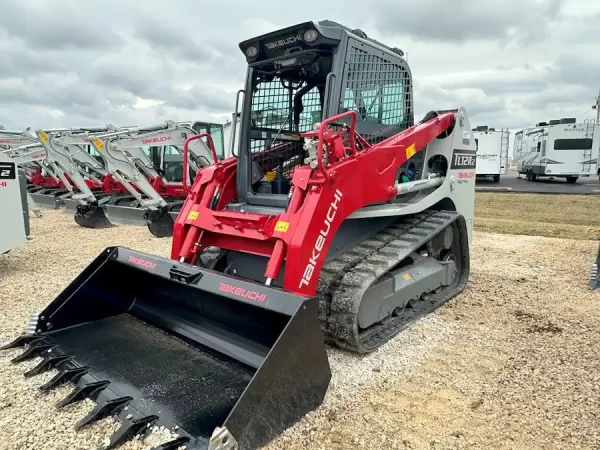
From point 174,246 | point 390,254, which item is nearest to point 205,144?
point 174,246

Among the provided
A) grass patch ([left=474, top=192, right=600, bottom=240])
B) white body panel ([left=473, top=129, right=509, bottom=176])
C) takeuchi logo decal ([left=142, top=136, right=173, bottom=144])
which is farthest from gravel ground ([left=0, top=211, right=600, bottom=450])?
white body panel ([left=473, top=129, right=509, bottom=176])

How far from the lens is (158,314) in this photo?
3.90 m

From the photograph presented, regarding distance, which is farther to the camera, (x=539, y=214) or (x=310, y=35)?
(x=539, y=214)

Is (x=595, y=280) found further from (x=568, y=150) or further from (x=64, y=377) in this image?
(x=568, y=150)

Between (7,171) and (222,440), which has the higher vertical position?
(7,171)

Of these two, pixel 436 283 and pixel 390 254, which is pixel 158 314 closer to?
pixel 390 254

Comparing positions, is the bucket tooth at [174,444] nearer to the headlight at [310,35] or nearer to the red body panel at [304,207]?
the red body panel at [304,207]

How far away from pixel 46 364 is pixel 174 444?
1.42 metres

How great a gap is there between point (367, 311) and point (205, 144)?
7.44 m

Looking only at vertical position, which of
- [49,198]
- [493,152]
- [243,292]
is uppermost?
[493,152]

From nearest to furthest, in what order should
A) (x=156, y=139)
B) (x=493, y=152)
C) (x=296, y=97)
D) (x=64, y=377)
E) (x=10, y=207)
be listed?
(x=64, y=377) < (x=296, y=97) < (x=10, y=207) < (x=156, y=139) < (x=493, y=152)

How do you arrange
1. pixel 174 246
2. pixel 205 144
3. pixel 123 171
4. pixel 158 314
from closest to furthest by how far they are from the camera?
pixel 158 314 → pixel 174 246 → pixel 123 171 → pixel 205 144

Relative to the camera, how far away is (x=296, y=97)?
184 inches

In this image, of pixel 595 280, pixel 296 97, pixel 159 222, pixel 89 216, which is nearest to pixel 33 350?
pixel 296 97
